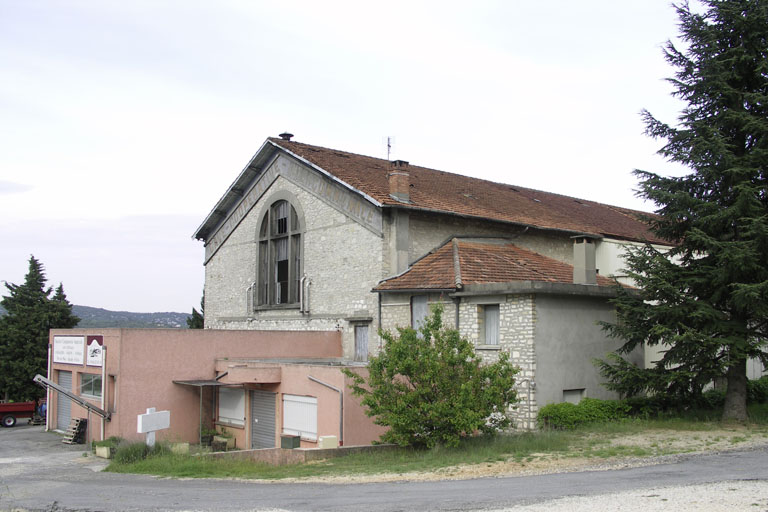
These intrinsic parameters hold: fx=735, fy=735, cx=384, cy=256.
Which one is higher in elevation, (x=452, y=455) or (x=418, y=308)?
(x=418, y=308)

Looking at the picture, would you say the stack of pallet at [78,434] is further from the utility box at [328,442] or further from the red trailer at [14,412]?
the utility box at [328,442]

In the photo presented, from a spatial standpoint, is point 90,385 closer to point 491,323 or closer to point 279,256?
point 279,256

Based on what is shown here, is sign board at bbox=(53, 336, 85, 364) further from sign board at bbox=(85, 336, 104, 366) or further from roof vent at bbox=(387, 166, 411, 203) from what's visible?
roof vent at bbox=(387, 166, 411, 203)

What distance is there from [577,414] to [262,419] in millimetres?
10065

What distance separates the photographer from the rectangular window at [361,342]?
26.2m

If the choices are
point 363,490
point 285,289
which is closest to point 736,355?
point 363,490

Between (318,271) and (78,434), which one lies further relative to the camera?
(318,271)

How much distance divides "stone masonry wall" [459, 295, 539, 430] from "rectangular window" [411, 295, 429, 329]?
92.8 inches

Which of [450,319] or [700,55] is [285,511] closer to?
[450,319]

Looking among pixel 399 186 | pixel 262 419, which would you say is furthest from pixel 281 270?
pixel 262 419

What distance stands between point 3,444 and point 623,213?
31330mm

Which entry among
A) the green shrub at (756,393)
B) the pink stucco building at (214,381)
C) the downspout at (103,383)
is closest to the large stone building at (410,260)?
the pink stucco building at (214,381)

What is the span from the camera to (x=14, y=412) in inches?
1302

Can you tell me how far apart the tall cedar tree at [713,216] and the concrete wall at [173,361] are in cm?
1188
